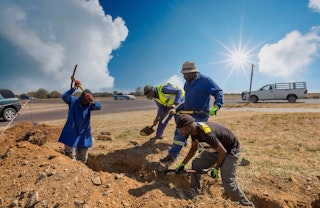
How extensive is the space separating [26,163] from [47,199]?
126 centimetres

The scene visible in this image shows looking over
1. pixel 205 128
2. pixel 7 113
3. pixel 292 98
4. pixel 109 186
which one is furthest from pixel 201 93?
pixel 292 98

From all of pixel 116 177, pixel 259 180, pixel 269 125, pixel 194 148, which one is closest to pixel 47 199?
pixel 116 177

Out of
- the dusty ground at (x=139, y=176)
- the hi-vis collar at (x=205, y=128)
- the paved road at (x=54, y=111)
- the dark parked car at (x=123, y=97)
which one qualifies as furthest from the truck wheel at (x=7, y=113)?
the dark parked car at (x=123, y=97)

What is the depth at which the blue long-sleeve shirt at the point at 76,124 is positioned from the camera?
4281 millimetres

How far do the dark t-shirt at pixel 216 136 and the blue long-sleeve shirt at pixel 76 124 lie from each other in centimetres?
218

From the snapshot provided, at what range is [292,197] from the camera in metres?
3.87

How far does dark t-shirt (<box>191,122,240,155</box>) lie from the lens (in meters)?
2.94

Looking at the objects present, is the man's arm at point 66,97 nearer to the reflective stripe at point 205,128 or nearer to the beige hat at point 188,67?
the beige hat at point 188,67

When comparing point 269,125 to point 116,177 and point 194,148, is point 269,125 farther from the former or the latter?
point 116,177

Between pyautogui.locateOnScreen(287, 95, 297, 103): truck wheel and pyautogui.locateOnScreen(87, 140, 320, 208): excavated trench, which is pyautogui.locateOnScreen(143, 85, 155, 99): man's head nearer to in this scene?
pyautogui.locateOnScreen(87, 140, 320, 208): excavated trench

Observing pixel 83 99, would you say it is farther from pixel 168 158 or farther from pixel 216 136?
pixel 216 136

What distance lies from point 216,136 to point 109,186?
60.8 inches

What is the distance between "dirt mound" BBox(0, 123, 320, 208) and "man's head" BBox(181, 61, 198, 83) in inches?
71.7

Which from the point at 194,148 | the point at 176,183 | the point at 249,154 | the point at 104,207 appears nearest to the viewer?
the point at 104,207
